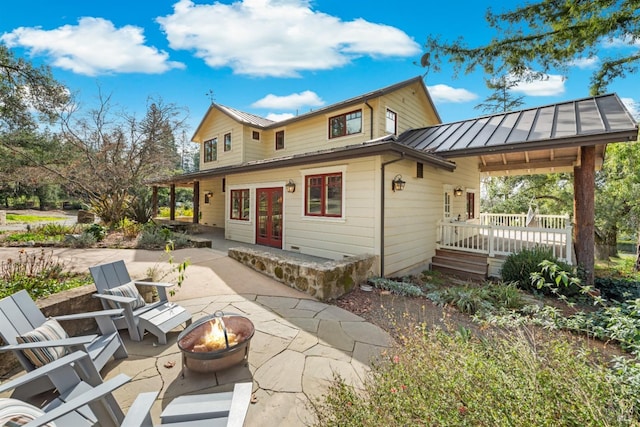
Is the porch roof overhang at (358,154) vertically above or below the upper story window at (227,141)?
below

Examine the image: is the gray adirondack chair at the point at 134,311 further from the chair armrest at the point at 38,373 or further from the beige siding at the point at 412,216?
the beige siding at the point at 412,216

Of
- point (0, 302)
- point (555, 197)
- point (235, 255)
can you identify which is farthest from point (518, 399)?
point (555, 197)

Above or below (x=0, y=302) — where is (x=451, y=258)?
below

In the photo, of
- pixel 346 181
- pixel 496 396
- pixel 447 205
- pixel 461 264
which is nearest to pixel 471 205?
pixel 447 205

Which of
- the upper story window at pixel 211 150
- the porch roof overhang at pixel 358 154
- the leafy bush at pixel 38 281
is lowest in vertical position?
the leafy bush at pixel 38 281

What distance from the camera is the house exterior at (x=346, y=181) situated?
6727mm

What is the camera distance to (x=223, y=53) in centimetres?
1095

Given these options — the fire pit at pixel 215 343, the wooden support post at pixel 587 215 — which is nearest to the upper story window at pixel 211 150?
the fire pit at pixel 215 343

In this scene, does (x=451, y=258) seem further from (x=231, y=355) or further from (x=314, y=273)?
(x=231, y=355)

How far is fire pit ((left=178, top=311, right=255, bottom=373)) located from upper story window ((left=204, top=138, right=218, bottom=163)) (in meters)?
13.0

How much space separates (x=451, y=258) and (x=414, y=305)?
13.7ft

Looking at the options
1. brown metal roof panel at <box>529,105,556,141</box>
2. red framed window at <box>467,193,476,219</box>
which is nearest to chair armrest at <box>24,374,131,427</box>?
brown metal roof panel at <box>529,105,556,141</box>

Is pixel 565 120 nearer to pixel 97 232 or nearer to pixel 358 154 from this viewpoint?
pixel 358 154

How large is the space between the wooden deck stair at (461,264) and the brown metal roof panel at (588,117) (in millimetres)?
3824
